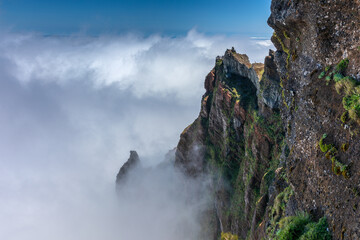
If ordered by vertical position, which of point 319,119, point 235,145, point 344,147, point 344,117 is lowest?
point 344,147

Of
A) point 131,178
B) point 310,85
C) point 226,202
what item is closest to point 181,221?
A: point 226,202

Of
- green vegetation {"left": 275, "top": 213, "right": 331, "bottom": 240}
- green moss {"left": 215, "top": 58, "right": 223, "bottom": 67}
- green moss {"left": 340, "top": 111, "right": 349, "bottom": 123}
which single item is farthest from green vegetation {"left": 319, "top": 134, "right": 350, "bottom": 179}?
green moss {"left": 215, "top": 58, "right": 223, "bottom": 67}

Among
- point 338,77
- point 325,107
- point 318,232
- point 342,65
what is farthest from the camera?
point 325,107

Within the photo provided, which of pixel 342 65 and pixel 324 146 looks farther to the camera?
pixel 324 146

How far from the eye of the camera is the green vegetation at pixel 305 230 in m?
11.9

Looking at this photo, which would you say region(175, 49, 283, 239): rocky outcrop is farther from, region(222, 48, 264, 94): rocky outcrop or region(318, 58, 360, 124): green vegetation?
region(318, 58, 360, 124): green vegetation

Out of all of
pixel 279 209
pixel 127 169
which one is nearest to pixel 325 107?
pixel 279 209

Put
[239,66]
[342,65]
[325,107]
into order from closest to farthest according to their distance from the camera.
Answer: [342,65] → [325,107] → [239,66]

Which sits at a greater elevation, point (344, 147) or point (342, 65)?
point (342, 65)

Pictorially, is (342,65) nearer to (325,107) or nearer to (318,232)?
(325,107)

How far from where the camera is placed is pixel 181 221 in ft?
258

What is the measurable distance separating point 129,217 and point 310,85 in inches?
4032

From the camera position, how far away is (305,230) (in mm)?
12867

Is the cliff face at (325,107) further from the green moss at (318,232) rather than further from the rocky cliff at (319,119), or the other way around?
the green moss at (318,232)
